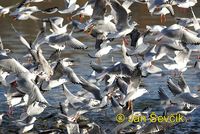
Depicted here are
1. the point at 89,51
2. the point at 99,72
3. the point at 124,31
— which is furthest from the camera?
the point at 89,51

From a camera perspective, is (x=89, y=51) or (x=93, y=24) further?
(x=89, y=51)

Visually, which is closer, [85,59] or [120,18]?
[120,18]

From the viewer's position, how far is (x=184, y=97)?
13.6m

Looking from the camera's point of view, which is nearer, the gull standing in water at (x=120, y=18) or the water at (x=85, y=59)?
the gull standing in water at (x=120, y=18)

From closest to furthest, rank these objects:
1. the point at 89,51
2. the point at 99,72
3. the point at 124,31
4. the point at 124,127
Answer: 1. the point at 124,127
2. the point at 124,31
3. the point at 99,72
4. the point at 89,51

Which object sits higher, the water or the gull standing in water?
the gull standing in water

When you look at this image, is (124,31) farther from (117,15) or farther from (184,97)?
(184,97)

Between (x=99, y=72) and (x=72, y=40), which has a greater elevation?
(x=72, y=40)

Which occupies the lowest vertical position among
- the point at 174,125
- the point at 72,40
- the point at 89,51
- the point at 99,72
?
the point at 89,51

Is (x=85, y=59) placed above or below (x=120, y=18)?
below

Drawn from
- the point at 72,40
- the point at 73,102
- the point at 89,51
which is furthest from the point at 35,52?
the point at 89,51

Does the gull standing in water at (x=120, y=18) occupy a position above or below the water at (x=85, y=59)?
above

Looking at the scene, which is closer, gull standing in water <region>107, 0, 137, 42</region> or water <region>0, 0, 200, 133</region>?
gull standing in water <region>107, 0, 137, 42</region>

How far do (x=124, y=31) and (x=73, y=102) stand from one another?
2.02m
